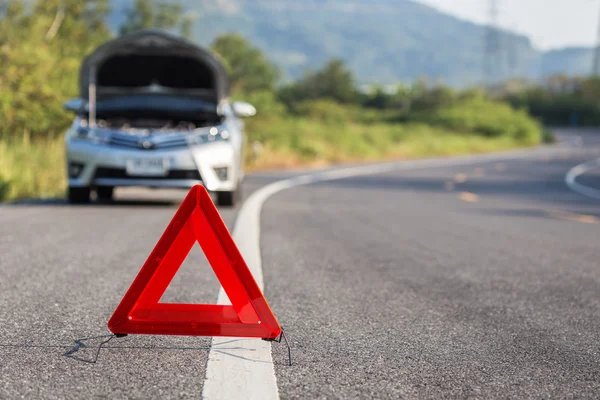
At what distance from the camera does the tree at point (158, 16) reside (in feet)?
185

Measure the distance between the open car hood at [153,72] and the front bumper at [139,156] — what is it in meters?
1.30

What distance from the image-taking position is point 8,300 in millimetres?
4871

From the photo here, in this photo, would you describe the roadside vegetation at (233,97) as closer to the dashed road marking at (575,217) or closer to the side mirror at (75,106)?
the side mirror at (75,106)

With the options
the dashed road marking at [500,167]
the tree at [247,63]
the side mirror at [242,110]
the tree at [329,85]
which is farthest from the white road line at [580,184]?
the tree at [329,85]

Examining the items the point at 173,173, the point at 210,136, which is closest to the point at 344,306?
the point at 173,173

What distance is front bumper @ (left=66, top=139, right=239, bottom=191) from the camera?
35.5 feet

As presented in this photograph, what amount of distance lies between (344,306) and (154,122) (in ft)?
26.3

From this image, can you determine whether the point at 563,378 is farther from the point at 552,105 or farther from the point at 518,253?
the point at 552,105

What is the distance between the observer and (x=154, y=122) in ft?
41.2

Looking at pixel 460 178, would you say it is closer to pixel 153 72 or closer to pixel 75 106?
pixel 153 72

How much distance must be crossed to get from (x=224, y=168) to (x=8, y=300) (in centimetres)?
631

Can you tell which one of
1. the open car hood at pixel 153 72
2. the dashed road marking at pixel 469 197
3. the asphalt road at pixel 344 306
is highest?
the open car hood at pixel 153 72

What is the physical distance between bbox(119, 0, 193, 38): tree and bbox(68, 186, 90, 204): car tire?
4497 centimetres

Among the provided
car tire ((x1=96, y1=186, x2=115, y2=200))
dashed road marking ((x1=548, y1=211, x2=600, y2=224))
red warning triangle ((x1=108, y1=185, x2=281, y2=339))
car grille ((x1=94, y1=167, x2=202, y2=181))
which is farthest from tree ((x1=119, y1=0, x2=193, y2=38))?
red warning triangle ((x1=108, y1=185, x2=281, y2=339))
